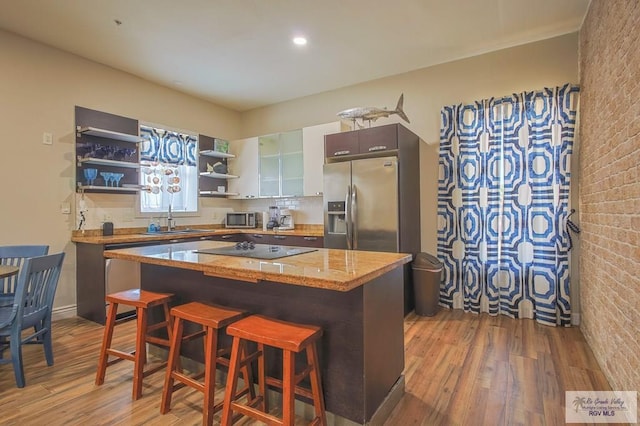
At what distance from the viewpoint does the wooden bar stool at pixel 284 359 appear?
5.09 ft

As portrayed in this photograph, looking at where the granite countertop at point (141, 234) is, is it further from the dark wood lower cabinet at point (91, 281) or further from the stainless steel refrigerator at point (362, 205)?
the stainless steel refrigerator at point (362, 205)

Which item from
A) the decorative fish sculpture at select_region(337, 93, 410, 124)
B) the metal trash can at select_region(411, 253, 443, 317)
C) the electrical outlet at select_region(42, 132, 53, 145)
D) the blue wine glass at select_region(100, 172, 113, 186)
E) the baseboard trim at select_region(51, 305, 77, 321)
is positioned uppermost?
the decorative fish sculpture at select_region(337, 93, 410, 124)

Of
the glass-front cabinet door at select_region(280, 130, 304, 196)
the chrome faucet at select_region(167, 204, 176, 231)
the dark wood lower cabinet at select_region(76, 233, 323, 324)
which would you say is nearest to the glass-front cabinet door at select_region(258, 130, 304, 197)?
the glass-front cabinet door at select_region(280, 130, 304, 196)

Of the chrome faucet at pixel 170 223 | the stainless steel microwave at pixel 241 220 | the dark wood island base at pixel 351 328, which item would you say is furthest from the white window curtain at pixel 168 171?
the dark wood island base at pixel 351 328

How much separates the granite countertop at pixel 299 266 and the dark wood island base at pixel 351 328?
115 mm

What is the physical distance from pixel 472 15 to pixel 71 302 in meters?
5.20

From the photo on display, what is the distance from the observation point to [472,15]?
3.11m

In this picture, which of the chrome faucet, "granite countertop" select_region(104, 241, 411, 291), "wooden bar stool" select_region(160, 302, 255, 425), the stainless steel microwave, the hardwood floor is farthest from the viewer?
the stainless steel microwave

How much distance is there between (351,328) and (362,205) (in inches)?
88.7

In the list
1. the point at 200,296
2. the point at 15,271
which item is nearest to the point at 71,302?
the point at 15,271

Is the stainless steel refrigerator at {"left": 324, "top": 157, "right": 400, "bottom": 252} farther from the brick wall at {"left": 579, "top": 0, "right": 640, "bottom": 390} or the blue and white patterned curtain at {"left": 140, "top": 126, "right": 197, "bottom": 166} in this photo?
the blue and white patterned curtain at {"left": 140, "top": 126, "right": 197, "bottom": 166}

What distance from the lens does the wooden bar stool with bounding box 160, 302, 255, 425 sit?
1.81 metres

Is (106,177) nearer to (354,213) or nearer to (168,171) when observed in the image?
(168,171)

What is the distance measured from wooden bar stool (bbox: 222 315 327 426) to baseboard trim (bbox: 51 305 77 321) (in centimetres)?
306
